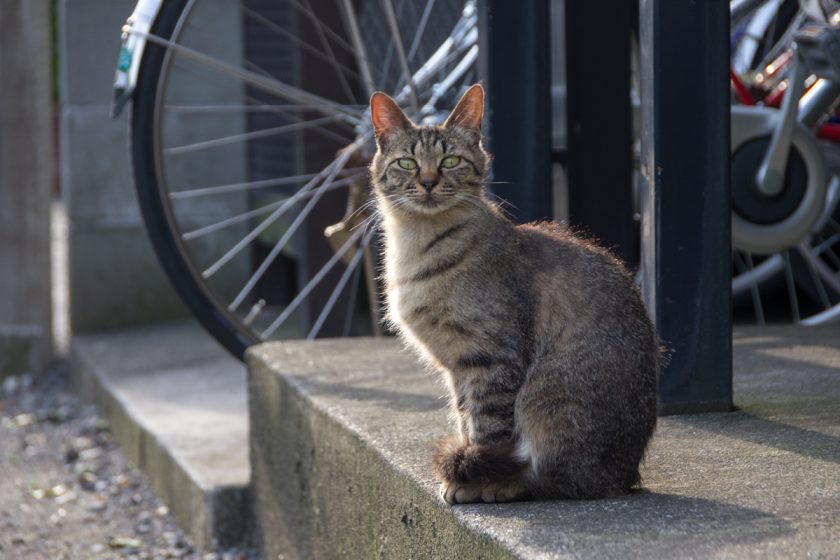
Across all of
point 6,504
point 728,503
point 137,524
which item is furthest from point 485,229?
point 6,504

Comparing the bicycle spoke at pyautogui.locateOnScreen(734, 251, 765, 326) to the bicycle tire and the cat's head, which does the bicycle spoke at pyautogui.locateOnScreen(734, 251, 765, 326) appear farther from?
the cat's head

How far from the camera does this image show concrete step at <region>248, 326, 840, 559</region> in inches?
63.7

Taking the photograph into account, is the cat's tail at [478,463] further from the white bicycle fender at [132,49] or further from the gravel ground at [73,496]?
the white bicycle fender at [132,49]

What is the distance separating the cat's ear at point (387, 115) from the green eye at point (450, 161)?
137 millimetres

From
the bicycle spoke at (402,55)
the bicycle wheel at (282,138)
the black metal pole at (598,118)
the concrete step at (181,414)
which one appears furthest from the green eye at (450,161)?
the concrete step at (181,414)

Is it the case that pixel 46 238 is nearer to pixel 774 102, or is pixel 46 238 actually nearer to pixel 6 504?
pixel 6 504

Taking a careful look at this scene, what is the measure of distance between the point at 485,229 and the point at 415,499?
50 centimetres

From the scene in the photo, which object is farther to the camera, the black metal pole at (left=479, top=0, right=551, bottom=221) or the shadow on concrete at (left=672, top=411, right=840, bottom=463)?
the black metal pole at (left=479, top=0, right=551, bottom=221)

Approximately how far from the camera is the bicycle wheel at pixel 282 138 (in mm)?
3168

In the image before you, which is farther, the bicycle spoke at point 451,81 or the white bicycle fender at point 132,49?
the bicycle spoke at point 451,81

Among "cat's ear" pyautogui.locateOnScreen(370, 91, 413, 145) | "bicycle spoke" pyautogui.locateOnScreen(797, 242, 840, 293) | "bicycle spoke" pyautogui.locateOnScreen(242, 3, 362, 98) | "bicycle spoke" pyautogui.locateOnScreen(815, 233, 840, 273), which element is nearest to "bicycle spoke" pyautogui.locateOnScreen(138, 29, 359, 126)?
"bicycle spoke" pyautogui.locateOnScreen(242, 3, 362, 98)

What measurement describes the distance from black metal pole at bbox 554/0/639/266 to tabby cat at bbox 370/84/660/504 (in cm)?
79

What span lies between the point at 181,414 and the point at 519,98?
1.76 metres

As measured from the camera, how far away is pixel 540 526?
5.53ft
